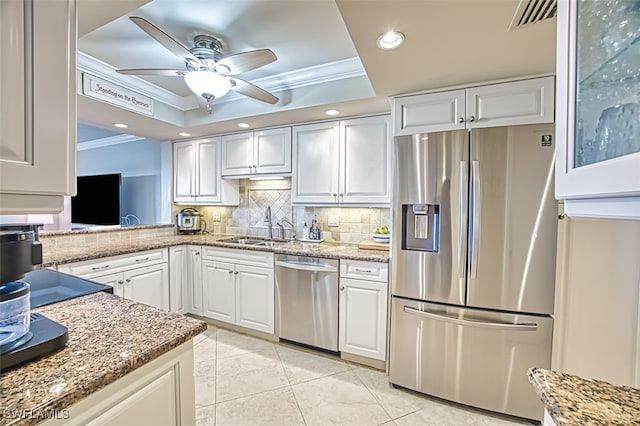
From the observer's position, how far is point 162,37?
1.49 metres

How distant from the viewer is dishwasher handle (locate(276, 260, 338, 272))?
2441 millimetres

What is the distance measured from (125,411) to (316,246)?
2.11 meters

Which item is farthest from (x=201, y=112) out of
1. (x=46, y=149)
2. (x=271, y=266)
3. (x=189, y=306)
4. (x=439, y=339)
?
(x=439, y=339)

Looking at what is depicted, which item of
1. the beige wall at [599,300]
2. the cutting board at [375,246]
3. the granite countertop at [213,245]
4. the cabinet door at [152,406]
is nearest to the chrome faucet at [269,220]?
the granite countertop at [213,245]

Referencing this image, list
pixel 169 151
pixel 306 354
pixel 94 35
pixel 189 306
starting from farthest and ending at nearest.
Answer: pixel 169 151 → pixel 189 306 → pixel 306 354 → pixel 94 35

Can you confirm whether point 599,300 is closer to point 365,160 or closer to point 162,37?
point 365,160

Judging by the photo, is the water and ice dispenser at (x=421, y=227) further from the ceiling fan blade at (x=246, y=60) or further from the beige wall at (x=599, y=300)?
the ceiling fan blade at (x=246, y=60)

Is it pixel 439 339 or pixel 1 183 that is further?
pixel 439 339

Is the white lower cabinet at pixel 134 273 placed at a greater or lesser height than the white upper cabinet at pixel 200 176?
lesser

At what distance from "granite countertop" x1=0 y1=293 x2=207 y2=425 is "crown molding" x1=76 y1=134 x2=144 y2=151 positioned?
413 cm

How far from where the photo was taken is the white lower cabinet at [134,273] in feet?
7.82

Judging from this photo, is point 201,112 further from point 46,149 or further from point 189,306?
point 46,149

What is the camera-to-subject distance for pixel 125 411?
2.65 ft

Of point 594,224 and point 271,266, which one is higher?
point 594,224
